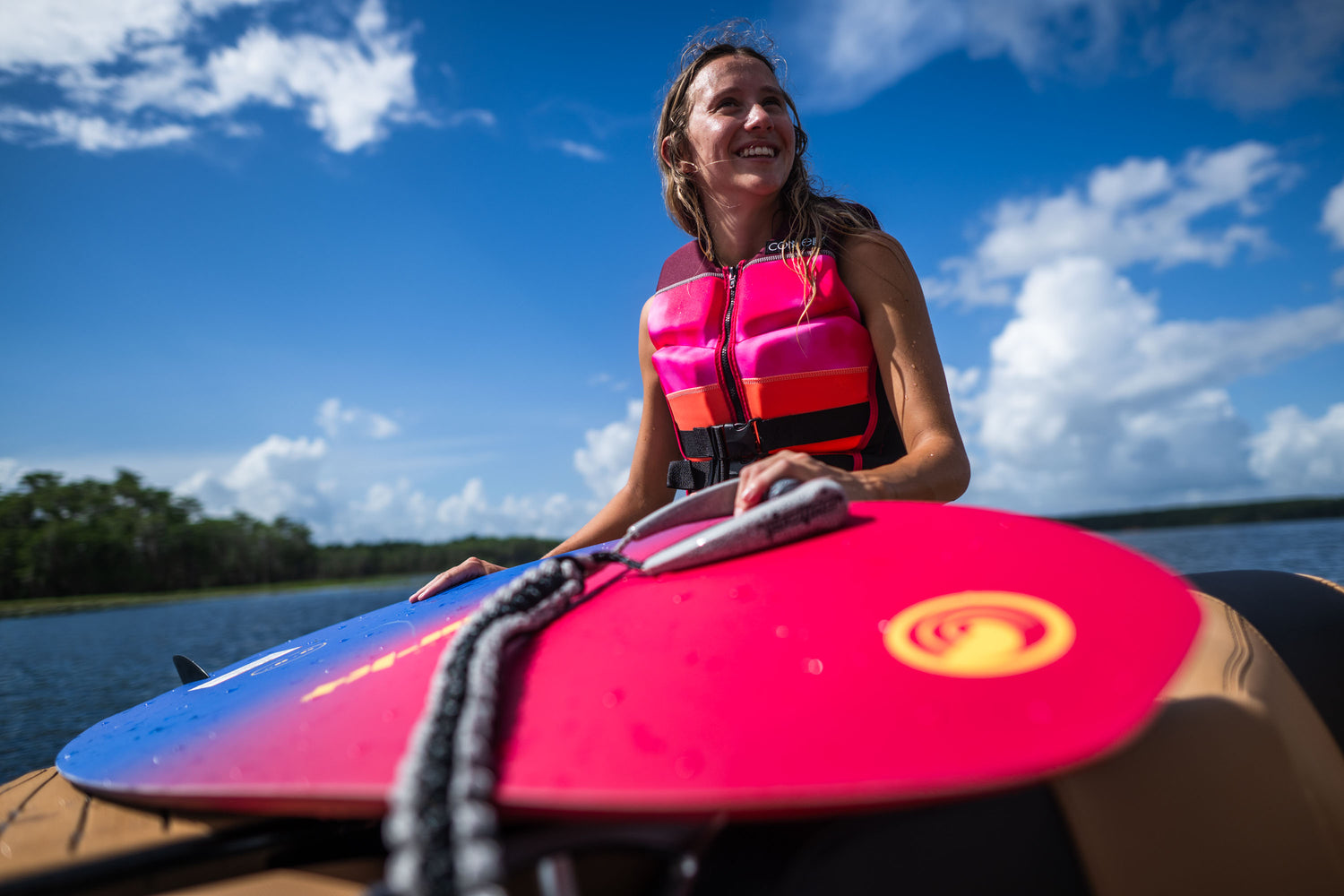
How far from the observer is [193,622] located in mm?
19266

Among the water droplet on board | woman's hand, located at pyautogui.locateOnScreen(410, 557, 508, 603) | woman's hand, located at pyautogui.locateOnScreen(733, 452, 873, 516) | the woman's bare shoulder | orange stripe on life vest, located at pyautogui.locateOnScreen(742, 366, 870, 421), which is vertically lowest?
the water droplet on board

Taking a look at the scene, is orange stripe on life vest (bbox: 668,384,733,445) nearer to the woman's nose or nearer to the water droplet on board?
the woman's nose

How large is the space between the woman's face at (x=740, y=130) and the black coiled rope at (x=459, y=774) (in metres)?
1.71

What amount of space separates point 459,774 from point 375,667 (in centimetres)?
58

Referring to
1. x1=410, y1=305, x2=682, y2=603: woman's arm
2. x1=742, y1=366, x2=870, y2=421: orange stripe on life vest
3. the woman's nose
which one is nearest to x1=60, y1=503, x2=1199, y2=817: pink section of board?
x1=742, y1=366, x2=870, y2=421: orange stripe on life vest

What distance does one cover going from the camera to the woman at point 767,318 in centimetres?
206

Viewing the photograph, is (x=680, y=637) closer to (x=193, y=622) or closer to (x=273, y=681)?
(x=273, y=681)

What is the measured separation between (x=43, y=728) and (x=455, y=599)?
21.3 feet

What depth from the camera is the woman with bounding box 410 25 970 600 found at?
2.06 metres

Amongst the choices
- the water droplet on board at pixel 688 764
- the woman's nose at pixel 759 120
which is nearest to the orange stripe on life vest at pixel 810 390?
the woman's nose at pixel 759 120

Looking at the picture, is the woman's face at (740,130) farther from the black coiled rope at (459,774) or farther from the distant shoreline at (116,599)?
the distant shoreline at (116,599)

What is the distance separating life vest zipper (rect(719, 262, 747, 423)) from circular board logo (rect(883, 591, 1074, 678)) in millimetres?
1373

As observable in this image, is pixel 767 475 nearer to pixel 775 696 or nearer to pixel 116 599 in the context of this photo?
pixel 775 696

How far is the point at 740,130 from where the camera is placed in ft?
7.66
